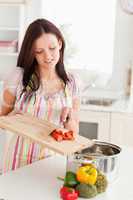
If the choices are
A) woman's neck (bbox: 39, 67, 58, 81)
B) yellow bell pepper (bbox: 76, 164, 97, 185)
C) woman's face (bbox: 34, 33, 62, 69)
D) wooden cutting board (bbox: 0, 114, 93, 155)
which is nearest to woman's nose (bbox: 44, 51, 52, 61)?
woman's face (bbox: 34, 33, 62, 69)

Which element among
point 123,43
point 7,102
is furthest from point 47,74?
point 123,43

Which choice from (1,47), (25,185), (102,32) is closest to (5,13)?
(1,47)

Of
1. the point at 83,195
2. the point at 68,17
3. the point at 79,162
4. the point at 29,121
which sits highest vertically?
the point at 68,17

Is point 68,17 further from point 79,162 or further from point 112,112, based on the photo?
point 79,162

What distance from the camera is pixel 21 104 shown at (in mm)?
2025

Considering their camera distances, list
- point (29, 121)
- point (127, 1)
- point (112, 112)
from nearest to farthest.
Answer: point (29, 121), point (112, 112), point (127, 1)

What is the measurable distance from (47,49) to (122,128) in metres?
1.35

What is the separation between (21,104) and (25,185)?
0.51m

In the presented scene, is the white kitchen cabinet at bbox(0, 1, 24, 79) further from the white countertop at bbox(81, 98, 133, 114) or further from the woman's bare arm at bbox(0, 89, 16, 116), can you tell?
the woman's bare arm at bbox(0, 89, 16, 116)

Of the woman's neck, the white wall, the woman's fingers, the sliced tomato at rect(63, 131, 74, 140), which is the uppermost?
the white wall

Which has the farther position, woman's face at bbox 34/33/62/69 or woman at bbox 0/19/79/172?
woman at bbox 0/19/79/172

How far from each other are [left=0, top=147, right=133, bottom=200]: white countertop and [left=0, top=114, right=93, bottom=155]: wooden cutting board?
16 centimetres

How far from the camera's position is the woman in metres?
2.00

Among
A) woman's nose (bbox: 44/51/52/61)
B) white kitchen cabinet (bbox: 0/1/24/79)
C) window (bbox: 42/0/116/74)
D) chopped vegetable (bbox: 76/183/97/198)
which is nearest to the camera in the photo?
chopped vegetable (bbox: 76/183/97/198)
